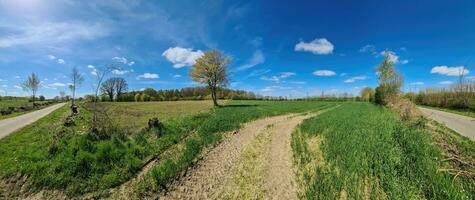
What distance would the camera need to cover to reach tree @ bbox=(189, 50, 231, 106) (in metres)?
35.8

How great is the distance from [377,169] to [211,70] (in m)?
31.0

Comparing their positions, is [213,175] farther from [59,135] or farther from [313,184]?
[59,135]

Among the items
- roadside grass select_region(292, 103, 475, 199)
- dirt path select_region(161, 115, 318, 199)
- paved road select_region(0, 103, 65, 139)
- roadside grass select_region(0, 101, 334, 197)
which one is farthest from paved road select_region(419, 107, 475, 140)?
paved road select_region(0, 103, 65, 139)

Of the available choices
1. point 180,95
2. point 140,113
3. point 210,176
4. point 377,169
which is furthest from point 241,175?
point 180,95

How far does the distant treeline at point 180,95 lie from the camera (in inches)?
2591

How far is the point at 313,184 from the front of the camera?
576cm

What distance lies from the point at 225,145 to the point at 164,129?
3484 mm

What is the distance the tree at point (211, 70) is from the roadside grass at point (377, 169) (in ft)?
89.4

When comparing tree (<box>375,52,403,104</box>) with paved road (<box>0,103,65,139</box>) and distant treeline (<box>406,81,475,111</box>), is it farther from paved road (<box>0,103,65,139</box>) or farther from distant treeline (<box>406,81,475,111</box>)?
paved road (<box>0,103,65,139</box>)

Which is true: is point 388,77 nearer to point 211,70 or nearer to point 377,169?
point 211,70

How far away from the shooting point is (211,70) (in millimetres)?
35656

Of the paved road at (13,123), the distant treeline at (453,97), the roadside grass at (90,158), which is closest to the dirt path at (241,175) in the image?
the roadside grass at (90,158)

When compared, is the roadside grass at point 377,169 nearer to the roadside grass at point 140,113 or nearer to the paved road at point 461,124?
the paved road at point 461,124

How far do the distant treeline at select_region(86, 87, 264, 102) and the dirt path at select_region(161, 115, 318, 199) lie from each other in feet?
189
